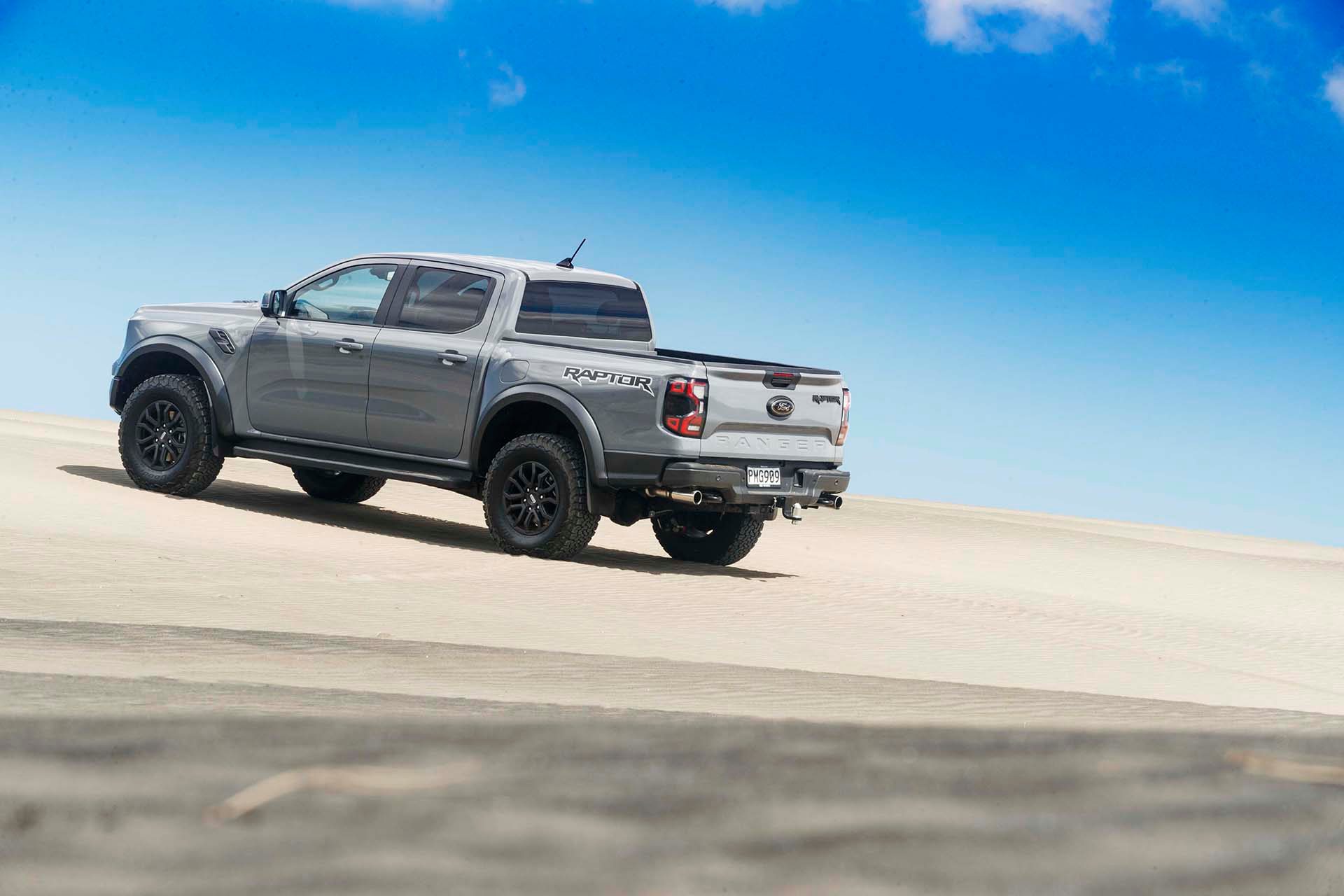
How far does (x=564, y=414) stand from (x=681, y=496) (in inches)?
38.9

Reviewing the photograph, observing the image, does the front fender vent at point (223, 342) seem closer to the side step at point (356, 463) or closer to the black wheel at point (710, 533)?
the side step at point (356, 463)

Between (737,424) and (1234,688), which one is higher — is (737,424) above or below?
above

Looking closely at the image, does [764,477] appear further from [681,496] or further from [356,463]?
[356,463]

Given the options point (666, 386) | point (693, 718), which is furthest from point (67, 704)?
point (666, 386)

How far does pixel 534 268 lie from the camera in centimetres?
1105

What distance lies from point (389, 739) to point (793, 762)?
97 centimetres

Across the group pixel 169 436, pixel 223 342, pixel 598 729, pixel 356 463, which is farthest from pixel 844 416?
pixel 598 729

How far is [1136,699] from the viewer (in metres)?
6.22

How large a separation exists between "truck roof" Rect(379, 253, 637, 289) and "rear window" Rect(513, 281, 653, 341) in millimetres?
48

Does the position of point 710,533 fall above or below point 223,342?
below

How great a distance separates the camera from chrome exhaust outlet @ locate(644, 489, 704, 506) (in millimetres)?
10109

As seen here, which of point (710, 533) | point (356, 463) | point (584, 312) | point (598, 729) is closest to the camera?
point (598, 729)

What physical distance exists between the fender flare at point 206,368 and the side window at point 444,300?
1754 mm

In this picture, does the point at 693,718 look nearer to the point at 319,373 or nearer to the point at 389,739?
the point at 389,739
